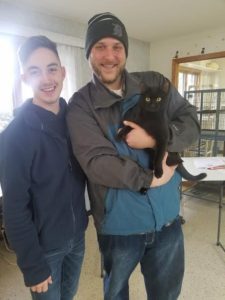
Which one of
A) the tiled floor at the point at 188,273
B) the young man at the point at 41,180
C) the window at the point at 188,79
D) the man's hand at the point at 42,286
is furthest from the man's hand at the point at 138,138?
the window at the point at 188,79

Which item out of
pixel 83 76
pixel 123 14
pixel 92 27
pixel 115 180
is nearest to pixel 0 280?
pixel 115 180

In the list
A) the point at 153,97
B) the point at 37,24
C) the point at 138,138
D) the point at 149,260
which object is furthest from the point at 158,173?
the point at 37,24

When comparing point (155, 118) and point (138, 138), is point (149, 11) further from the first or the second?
point (138, 138)

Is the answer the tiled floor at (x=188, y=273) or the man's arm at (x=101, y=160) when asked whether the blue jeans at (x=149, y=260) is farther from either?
the tiled floor at (x=188, y=273)

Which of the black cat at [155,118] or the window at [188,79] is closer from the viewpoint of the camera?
the black cat at [155,118]

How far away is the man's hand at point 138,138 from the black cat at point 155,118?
0.06ft

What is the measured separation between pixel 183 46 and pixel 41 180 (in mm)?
3849

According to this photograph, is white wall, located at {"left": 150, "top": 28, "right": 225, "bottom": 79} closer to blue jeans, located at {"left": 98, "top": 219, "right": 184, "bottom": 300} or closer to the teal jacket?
the teal jacket

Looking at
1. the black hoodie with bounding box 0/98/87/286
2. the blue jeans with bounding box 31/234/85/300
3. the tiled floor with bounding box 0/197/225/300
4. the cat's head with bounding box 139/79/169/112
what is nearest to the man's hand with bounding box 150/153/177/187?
the cat's head with bounding box 139/79/169/112

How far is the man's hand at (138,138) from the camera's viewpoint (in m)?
1.01

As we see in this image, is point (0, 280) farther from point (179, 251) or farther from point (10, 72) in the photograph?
point (10, 72)

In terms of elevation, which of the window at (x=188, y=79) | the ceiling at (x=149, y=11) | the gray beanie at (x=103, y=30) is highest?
the ceiling at (x=149, y=11)

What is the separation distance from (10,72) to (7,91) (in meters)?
0.21

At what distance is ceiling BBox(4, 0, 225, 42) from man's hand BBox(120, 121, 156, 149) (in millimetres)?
2113
